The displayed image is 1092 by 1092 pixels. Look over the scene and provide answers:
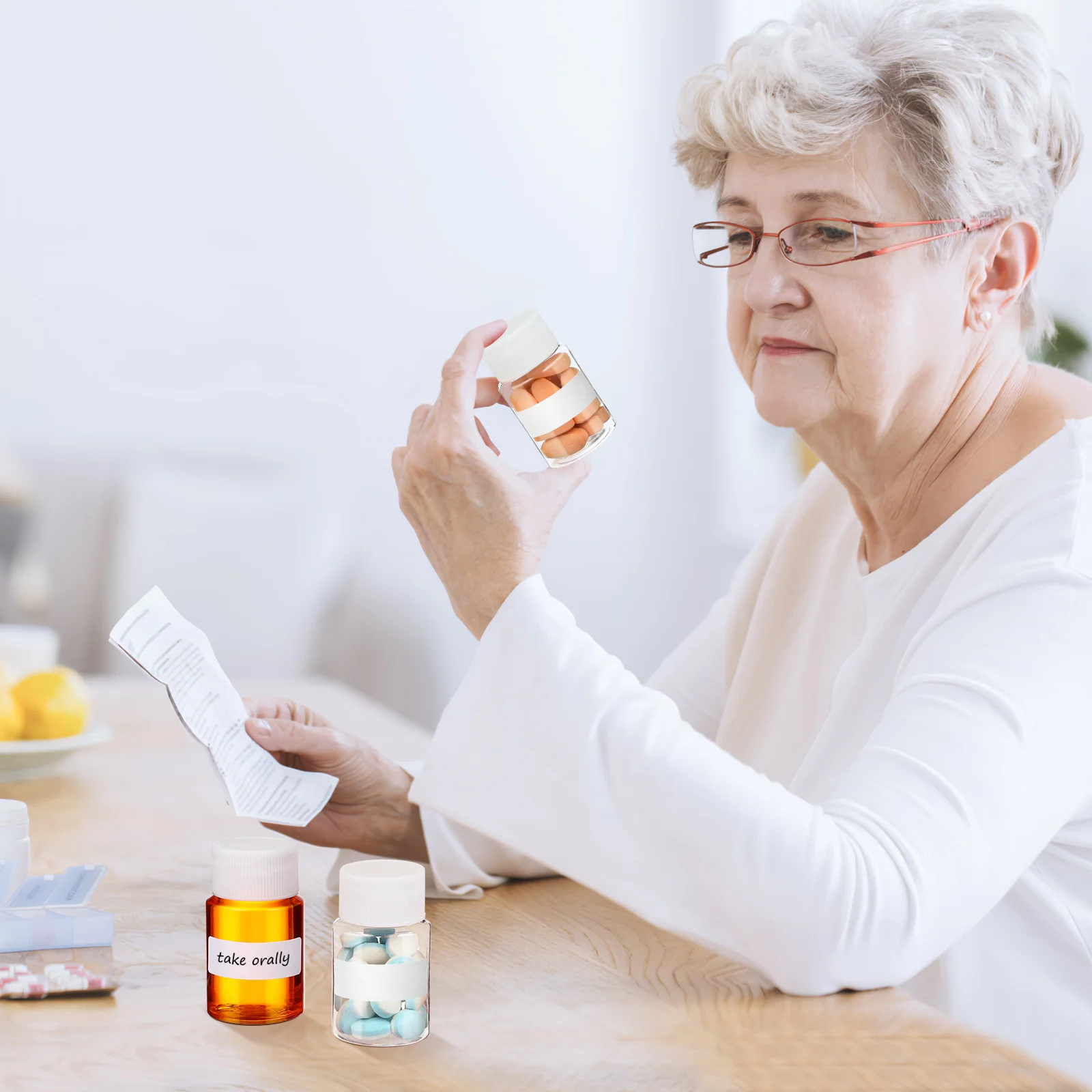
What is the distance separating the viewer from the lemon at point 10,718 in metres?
1.40

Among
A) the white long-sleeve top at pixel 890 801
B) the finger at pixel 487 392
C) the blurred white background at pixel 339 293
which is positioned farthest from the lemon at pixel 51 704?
the blurred white background at pixel 339 293

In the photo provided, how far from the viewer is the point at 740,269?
3.75 feet

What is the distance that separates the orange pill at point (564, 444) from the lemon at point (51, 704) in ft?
2.39

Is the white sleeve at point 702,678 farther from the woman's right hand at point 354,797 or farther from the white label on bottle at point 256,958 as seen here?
the white label on bottle at point 256,958

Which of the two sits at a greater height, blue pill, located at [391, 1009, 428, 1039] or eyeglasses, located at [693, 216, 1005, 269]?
eyeglasses, located at [693, 216, 1005, 269]

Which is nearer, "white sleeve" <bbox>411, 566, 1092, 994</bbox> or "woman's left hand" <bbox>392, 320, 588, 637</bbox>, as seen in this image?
"white sleeve" <bbox>411, 566, 1092, 994</bbox>

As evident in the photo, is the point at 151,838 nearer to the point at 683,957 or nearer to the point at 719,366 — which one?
the point at 683,957

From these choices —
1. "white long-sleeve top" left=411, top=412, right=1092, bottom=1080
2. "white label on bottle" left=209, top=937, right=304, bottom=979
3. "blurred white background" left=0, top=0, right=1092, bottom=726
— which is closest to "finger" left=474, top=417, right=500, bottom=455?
"white long-sleeve top" left=411, top=412, right=1092, bottom=1080

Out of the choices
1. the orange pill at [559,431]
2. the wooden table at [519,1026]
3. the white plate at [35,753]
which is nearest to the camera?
the wooden table at [519,1026]

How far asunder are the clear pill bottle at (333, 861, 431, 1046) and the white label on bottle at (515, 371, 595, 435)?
1.31 ft

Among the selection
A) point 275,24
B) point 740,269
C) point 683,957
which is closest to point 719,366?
point 275,24

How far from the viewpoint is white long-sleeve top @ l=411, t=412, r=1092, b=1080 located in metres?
0.75

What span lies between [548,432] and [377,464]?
2544 millimetres

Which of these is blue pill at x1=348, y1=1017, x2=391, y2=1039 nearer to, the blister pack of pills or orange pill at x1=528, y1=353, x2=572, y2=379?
the blister pack of pills
